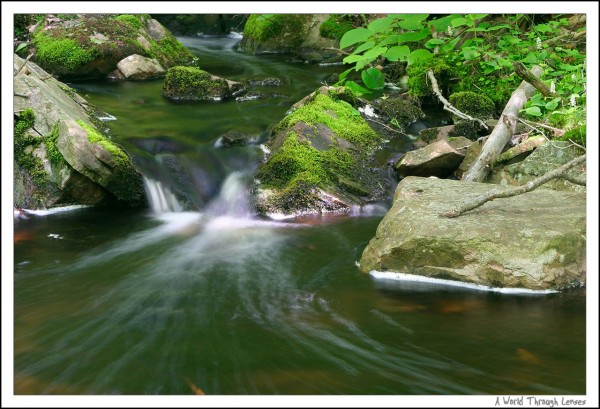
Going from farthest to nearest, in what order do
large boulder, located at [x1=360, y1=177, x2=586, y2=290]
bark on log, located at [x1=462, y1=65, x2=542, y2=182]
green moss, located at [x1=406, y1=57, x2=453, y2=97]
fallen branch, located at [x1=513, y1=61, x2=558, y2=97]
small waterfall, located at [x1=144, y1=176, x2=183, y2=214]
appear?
green moss, located at [x1=406, y1=57, x2=453, y2=97] → small waterfall, located at [x1=144, y1=176, x2=183, y2=214] → bark on log, located at [x1=462, y1=65, x2=542, y2=182] → fallen branch, located at [x1=513, y1=61, x2=558, y2=97] → large boulder, located at [x1=360, y1=177, x2=586, y2=290]

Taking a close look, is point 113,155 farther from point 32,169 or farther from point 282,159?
point 282,159

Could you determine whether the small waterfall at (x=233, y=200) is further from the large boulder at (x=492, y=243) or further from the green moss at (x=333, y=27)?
the green moss at (x=333, y=27)

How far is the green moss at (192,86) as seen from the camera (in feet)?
31.9

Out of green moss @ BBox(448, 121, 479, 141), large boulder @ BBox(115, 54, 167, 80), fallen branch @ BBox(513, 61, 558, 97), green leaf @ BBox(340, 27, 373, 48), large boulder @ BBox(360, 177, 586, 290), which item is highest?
large boulder @ BBox(115, 54, 167, 80)

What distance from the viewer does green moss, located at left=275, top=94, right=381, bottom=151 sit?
7.45m

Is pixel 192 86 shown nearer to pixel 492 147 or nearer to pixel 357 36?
pixel 492 147

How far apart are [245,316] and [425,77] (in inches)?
262

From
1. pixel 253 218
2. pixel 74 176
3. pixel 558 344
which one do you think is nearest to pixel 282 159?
pixel 253 218

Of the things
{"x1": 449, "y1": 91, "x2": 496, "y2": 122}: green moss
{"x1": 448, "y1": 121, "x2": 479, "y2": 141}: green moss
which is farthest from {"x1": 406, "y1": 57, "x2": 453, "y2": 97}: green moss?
{"x1": 448, "y1": 121, "x2": 479, "y2": 141}: green moss

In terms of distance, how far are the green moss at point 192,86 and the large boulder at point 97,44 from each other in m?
2.35

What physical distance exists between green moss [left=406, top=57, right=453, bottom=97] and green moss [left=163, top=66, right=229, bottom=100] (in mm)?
3188

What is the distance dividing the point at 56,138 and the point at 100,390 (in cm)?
409

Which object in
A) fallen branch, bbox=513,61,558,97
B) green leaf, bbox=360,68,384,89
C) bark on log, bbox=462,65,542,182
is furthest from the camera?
bark on log, bbox=462,65,542,182

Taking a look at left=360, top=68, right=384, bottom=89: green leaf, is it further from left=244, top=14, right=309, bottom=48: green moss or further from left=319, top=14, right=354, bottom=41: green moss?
left=244, top=14, right=309, bottom=48: green moss
